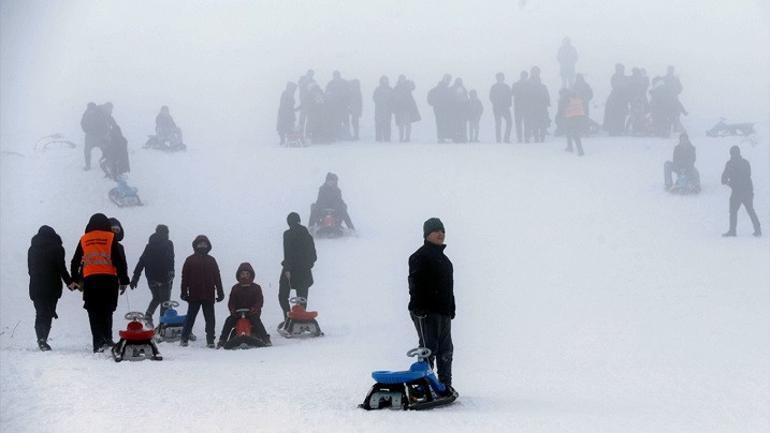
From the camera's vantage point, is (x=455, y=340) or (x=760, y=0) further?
(x=760, y=0)

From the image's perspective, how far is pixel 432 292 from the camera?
8844 mm

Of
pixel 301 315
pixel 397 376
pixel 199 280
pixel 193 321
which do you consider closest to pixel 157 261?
pixel 199 280

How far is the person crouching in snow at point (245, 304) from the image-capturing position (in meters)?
12.9

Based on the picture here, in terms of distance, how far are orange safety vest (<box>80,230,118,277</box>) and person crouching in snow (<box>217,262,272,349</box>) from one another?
2091mm

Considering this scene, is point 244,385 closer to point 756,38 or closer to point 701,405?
point 701,405

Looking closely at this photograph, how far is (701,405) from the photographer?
9.45 meters

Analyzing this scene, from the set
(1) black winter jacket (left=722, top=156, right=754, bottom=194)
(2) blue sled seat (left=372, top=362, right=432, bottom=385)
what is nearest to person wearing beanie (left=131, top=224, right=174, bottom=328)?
(2) blue sled seat (left=372, top=362, right=432, bottom=385)

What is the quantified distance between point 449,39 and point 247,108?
1713cm

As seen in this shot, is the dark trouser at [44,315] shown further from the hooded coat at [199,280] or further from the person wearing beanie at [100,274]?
the hooded coat at [199,280]

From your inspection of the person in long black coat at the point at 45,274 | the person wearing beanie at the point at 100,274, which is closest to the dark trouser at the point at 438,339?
the person wearing beanie at the point at 100,274

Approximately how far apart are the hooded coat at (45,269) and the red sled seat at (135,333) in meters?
1.94

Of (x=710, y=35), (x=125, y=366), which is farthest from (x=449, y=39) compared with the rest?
(x=125, y=366)

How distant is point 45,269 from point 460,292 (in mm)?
7057

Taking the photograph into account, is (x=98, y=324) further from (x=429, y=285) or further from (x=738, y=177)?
(x=738, y=177)
